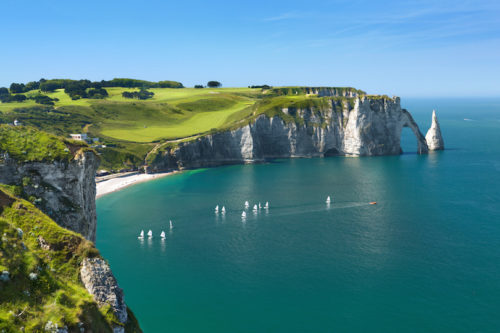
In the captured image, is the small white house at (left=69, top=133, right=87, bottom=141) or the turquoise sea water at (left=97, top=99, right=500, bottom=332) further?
the small white house at (left=69, top=133, right=87, bottom=141)

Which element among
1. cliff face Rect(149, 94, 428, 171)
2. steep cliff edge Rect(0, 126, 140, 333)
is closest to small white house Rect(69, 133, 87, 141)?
cliff face Rect(149, 94, 428, 171)

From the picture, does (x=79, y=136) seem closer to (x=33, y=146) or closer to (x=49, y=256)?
(x=33, y=146)

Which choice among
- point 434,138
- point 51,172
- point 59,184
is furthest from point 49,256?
point 434,138

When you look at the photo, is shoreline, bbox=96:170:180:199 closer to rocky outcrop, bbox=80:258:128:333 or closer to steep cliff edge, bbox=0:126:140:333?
steep cliff edge, bbox=0:126:140:333

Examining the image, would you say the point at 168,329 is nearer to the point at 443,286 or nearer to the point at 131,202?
the point at 443,286

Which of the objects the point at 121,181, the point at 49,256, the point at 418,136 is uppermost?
the point at 49,256

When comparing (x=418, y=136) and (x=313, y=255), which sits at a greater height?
(x=418, y=136)
